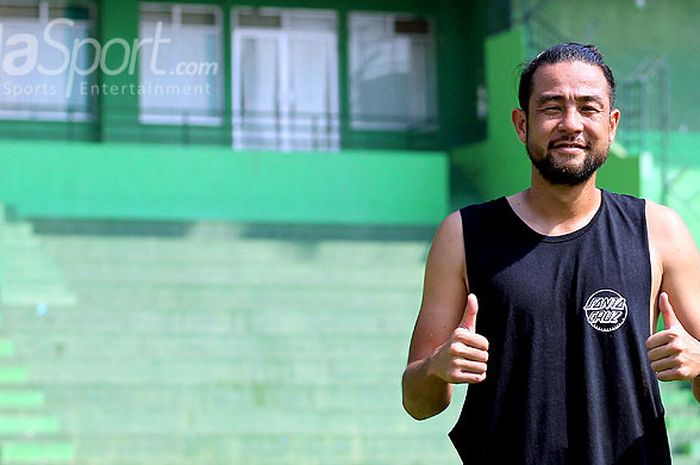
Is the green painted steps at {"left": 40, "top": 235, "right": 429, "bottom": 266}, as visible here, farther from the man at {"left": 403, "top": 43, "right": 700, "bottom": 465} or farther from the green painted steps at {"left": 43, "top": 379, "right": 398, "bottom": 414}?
the man at {"left": 403, "top": 43, "right": 700, "bottom": 465}

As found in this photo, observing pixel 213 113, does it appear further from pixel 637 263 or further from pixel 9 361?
pixel 637 263

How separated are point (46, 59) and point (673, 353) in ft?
42.9

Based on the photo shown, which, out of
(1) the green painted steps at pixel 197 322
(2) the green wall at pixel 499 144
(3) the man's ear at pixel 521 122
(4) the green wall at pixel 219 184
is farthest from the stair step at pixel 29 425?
(3) the man's ear at pixel 521 122

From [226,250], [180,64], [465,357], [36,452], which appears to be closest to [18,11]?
[180,64]

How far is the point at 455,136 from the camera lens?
1628 cm

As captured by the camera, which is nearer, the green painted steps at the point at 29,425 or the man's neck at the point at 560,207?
the man's neck at the point at 560,207

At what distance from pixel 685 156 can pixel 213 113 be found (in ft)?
16.0

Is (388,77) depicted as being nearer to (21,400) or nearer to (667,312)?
(21,400)

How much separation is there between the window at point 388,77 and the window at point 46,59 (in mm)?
2866

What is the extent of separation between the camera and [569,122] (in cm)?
288

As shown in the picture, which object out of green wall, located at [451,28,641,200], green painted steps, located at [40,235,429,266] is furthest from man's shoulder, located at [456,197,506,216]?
green wall, located at [451,28,641,200]

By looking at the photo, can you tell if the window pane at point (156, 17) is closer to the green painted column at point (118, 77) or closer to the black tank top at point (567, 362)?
the green painted column at point (118, 77)

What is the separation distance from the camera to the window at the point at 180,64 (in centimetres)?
1548

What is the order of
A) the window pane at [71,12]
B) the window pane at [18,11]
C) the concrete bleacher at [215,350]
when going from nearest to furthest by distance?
the concrete bleacher at [215,350], the window pane at [18,11], the window pane at [71,12]
